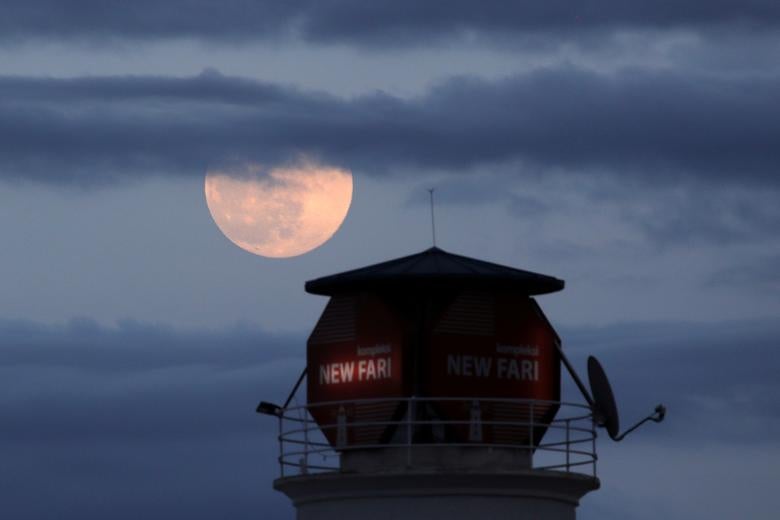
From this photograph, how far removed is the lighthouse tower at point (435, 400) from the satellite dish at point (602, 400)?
1.02 ft

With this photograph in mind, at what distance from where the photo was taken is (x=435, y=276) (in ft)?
131

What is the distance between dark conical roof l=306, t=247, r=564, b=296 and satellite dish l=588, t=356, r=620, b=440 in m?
1.97

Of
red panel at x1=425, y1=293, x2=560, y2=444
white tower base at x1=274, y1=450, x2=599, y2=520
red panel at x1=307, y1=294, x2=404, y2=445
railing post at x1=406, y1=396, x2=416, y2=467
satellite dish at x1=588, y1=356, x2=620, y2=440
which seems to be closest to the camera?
railing post at x1=406, y1=396, x2=416, y2=467

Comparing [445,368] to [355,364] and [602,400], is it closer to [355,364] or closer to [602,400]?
[355,364]

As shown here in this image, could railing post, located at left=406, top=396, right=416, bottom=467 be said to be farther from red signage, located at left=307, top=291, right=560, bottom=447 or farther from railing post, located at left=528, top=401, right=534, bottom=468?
railing post, located at left=528, top=401, right=534, bottom=468

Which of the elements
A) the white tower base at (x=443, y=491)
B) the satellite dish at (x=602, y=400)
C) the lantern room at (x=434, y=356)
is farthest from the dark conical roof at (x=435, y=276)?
the white tower base at (x=443, y=491)

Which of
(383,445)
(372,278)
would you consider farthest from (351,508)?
(372,278)

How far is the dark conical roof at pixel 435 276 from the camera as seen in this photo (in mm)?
40250

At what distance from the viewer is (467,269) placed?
4075cm

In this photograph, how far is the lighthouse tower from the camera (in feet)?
130

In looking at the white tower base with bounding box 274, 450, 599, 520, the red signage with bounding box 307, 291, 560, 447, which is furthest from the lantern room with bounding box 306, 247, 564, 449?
the white tower base with bounding box 274, 450, 599, 520

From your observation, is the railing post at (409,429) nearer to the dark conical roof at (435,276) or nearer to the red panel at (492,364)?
the red panel at (492,364)

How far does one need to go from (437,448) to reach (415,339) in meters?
2.23

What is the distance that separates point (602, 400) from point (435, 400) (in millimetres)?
4287
